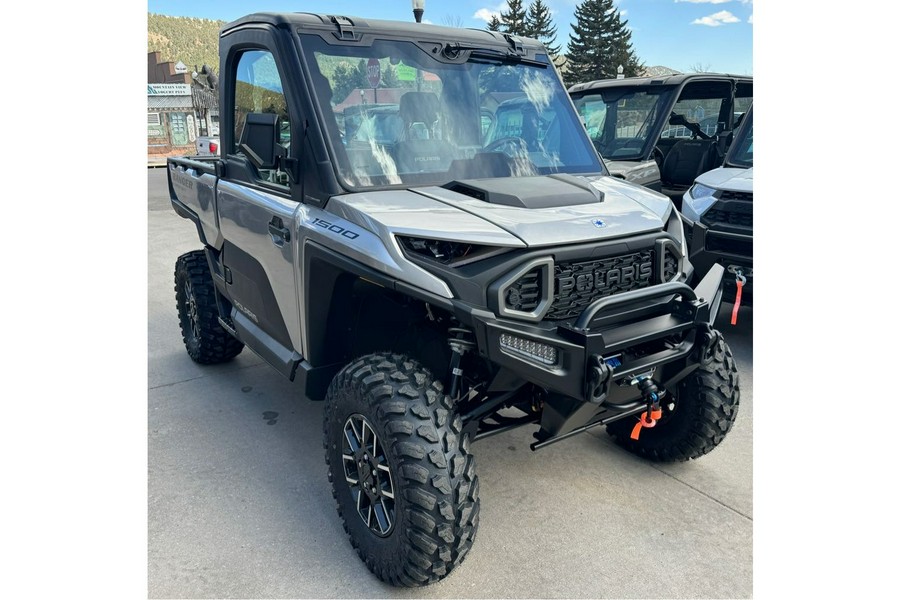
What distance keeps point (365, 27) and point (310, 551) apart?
8.17 ft

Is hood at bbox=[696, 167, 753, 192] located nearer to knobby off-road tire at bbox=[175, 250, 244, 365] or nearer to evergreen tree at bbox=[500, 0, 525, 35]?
knobby off-road tire at bbox=[175, 250, 244, 365]

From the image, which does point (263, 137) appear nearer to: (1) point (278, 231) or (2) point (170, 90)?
(1) point (278, 231)

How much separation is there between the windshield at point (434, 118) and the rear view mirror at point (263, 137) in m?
0.26

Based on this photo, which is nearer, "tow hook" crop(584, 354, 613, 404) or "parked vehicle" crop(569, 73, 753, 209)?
"tow hook" crop(584, 354, 613, 404)

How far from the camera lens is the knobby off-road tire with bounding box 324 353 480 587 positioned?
2539mm

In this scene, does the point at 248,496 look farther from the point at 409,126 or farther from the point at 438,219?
the point at 409,126

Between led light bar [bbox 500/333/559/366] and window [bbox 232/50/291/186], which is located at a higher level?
window [bbox 232/50/291/186]

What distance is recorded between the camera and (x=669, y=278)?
9.87 feet

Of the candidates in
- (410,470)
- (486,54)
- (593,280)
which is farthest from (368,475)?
(486,54)

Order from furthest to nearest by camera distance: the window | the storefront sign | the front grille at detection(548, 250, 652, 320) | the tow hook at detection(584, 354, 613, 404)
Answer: the storefront sign < the window < the front grille at detection(548, 250, 652, 320) < the tow hook at detection(584, 354, 613, 404)

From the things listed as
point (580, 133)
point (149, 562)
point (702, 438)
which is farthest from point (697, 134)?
point (149, 562)

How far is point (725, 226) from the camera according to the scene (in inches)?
217

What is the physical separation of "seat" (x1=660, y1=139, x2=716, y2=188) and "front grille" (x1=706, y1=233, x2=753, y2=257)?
2.63 m

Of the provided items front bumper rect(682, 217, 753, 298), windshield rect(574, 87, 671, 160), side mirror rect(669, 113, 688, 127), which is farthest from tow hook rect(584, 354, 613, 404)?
side mirror rect(669, 113, 688, 127)
